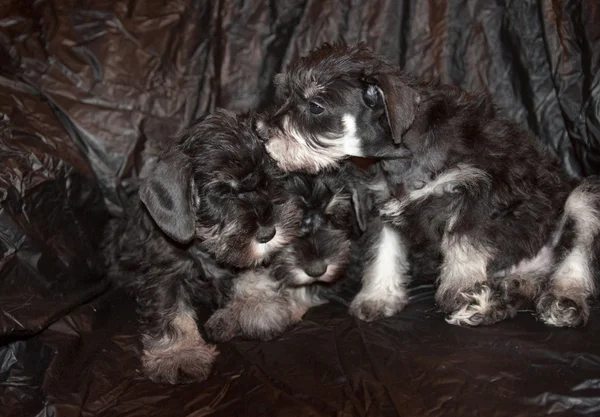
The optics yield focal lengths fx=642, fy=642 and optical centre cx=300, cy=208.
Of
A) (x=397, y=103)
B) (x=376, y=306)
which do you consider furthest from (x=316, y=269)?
(x=397, y=103)

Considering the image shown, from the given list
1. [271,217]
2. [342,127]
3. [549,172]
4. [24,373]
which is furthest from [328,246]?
[24,373]

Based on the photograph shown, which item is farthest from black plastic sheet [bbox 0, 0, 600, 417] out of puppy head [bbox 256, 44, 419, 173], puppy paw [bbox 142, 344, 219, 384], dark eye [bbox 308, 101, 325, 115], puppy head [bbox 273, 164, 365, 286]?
dark eye [bbox 308, 101, 325, 115]

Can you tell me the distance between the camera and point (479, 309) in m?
3.37

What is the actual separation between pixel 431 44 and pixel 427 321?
1.89 metres

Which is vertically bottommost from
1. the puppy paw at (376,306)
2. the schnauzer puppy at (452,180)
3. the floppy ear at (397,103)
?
the puppy paw at (376,306)

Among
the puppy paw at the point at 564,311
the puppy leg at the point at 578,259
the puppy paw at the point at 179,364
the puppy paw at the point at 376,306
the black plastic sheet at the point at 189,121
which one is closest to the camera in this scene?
the black plastic sheet at the point at 189,121

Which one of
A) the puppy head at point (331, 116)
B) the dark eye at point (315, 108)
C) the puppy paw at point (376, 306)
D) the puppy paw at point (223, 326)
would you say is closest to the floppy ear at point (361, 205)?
the puppy head at point (331, 116)

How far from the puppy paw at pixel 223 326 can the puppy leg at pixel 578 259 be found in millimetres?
1620

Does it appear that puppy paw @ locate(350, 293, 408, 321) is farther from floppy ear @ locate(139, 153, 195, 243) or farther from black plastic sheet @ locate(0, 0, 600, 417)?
floppy ear @ locate(139, 153, 195, 243)

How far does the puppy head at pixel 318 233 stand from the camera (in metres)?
3.38

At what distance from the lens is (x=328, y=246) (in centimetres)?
344

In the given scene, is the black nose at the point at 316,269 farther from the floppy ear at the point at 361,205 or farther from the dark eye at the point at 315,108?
Answer: the dark eye at the point at 315,108

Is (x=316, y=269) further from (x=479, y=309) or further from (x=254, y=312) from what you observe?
(x=479, y=309)

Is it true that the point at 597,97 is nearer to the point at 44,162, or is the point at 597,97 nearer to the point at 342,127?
the point at 342,127
